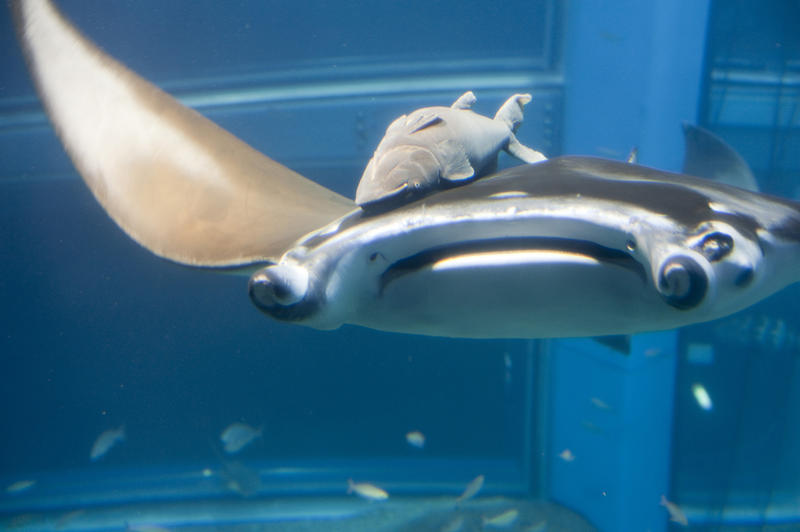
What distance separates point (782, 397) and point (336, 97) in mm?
5332

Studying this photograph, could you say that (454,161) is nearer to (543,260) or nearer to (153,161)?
(543,260)

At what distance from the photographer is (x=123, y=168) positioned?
1431mm

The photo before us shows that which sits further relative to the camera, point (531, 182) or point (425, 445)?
point (425, 445)

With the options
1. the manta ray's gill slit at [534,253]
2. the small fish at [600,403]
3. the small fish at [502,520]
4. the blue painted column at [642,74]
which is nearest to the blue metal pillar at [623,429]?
the small fish at [600,403]

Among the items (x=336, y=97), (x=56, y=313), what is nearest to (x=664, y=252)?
(x=336, y=97)

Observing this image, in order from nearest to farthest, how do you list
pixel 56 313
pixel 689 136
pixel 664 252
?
pixel 664 252, pixel 689 136, pixel 56 313

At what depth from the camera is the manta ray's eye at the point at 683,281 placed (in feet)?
2.16

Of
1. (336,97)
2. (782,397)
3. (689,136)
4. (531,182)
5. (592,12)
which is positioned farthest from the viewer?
(336,97)

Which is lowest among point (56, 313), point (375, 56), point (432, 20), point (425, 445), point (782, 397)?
point (425, 445)

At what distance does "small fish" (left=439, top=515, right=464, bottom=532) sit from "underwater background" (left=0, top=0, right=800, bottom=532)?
0.16 m

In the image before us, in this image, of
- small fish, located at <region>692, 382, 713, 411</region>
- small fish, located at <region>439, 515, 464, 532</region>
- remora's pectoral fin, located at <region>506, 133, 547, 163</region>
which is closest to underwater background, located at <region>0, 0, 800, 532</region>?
small fish, located at <region>692, 382, 713, 411</region>

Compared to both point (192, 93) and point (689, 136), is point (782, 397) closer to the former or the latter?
point (689, 136)

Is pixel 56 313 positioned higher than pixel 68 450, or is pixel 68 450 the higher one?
pixel 56 313

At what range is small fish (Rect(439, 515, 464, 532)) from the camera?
17.0 feet
